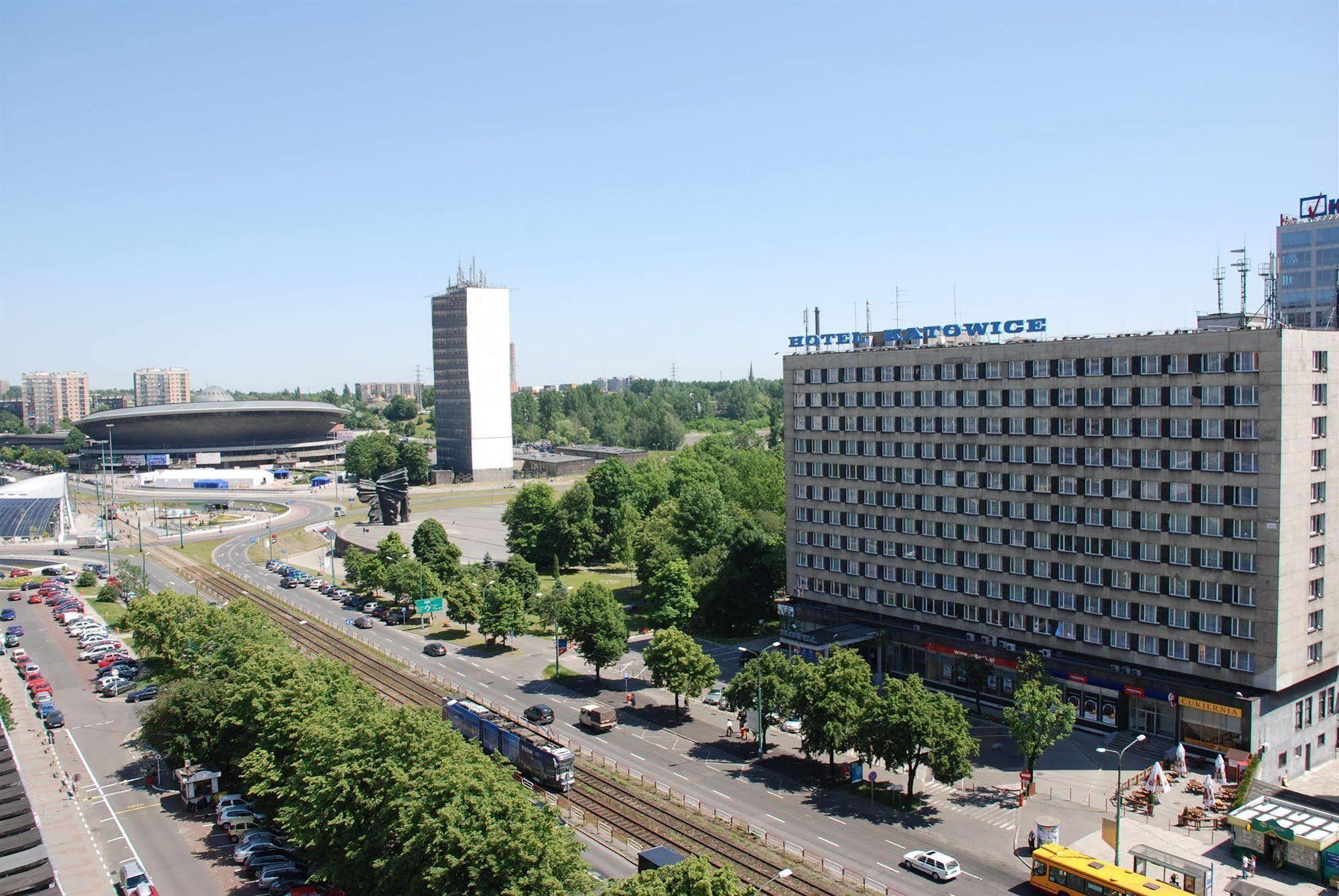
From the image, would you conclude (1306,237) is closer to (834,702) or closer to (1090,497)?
(1090,497)

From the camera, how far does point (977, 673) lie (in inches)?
3238

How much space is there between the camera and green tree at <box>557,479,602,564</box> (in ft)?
500

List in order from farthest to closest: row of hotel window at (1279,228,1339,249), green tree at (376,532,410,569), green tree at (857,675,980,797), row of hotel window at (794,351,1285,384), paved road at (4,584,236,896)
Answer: row of hotel window at (1279,228,1339,249) < green tree at (376,532,410,569) < row of hotel window at (794,351,1285,384) < green tree at (857,675,980,797) < paved road at (4,584,236,896)

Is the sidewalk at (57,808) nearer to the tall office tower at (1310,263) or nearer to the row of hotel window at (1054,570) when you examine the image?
the row of hotel window at (1054,570)

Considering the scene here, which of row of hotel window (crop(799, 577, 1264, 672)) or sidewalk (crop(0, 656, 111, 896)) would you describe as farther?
row of hotel window (crop(799, 577, 1264, 672))

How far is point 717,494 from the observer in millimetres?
138750

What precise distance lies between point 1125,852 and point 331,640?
283ft

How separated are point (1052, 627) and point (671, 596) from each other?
40010mm

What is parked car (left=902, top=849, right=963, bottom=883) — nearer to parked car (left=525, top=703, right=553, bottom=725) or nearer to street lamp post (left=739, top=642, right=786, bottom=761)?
street lamp post (left=739, top=642, right=786, bottom=761)

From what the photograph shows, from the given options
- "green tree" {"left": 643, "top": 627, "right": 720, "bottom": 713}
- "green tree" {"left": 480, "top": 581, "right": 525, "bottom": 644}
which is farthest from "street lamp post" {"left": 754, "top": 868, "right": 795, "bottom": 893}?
"green tree" {"left": 480, "top": 581, "right": 525, "bottom": 644}

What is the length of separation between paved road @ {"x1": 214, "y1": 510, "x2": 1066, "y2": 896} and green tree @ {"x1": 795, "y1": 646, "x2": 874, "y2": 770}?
3768 millimetres

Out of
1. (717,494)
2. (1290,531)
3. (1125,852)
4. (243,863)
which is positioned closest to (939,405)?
(1290,531)

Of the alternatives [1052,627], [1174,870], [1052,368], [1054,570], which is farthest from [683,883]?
[1052,368]

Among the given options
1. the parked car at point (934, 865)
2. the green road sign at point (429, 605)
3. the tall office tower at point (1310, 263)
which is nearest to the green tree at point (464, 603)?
the green road sign at point (429, 605)
